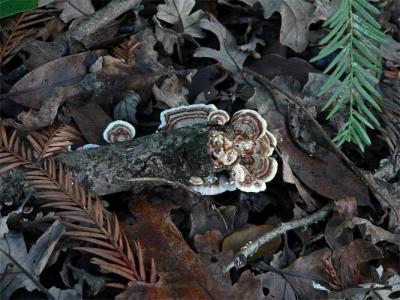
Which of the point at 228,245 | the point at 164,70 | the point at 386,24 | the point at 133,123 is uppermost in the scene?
the point at 386,24

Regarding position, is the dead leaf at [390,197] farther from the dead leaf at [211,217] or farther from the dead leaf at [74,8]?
the dead leaf at [74,8]

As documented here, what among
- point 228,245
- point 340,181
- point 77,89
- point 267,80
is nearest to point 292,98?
point 267,80

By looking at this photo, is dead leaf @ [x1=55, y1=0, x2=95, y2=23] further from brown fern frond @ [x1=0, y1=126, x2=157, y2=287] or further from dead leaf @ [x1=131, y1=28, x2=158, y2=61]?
brown fern frond @ [x1=0, y1=126, x2=157, y2=287]

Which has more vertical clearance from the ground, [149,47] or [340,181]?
[149,47]

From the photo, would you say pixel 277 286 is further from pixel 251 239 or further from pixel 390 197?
pixel 390 197

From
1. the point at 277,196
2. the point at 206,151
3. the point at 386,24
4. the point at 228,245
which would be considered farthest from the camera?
the point at 386,24

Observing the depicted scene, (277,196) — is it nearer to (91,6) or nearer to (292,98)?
(292,98)
